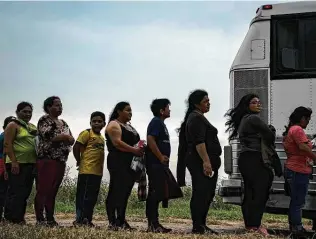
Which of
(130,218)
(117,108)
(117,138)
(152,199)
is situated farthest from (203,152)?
(130,218)

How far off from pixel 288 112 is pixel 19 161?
139 inches

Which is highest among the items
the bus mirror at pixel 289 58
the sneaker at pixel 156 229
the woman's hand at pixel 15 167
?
the bus mirror at pixel 289 58

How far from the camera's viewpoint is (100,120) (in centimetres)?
843

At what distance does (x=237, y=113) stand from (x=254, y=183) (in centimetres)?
91

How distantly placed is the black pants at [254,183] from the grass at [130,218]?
1.09 feet

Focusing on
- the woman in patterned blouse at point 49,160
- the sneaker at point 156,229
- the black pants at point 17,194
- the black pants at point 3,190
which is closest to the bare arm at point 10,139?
the black pants at point 17,194

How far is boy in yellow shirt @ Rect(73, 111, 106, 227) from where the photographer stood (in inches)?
326

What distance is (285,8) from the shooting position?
888 cm

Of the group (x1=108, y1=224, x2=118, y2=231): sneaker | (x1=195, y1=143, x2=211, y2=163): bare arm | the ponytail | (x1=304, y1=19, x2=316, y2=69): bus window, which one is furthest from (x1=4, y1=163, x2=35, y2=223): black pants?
(x1=304, y1=19, x2=316, y2=69): bus window

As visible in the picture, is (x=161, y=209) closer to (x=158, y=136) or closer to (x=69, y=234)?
(x=158, y=136)

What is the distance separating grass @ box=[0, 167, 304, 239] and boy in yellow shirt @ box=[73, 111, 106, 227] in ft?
1.08

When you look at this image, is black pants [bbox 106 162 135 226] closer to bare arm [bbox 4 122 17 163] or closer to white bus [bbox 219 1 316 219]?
bare arm [bbox 4 122 17 163]

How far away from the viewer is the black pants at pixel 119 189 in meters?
8.02

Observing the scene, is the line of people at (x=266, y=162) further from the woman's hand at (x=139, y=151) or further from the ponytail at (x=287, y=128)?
the woman's hand at (x=139, y=151)
